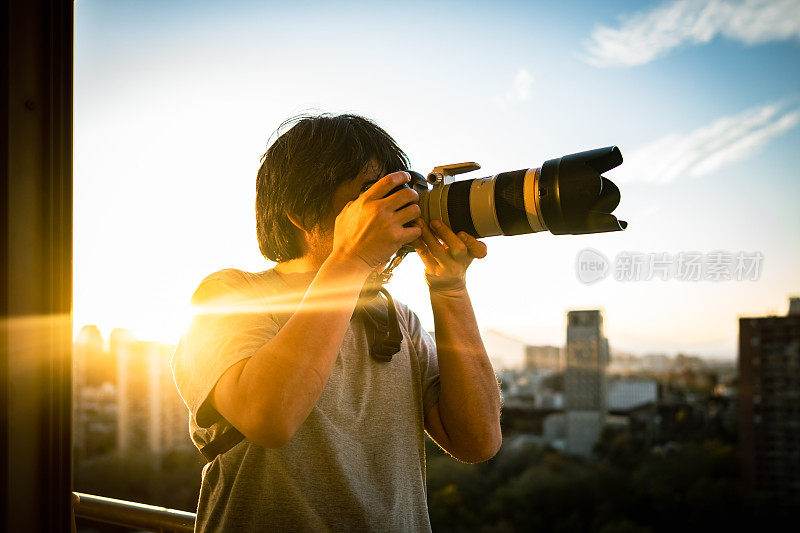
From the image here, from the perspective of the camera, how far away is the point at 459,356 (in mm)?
949

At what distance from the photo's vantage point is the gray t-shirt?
0.77 metres

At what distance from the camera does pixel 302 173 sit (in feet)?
3.12

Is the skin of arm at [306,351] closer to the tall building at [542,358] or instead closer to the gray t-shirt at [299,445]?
the gray t-shirt at [299,445]

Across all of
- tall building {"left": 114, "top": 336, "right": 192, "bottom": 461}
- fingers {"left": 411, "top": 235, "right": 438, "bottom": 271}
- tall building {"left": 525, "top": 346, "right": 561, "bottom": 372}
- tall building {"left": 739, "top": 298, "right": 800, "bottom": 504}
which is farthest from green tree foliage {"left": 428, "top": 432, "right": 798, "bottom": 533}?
fingers {"left": 411, "top": 235, "right": 438, "bottom": 271}

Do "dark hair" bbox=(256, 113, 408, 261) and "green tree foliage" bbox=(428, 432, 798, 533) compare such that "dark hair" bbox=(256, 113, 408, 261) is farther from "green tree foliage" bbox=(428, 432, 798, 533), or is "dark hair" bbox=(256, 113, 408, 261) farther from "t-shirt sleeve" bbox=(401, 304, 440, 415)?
"green tree foliage" bbox=(428, 432, 798, 533)

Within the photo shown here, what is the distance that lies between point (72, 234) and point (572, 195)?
640 millimetres

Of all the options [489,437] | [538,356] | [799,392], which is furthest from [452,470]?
[489,437]

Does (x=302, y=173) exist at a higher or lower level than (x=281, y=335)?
higher

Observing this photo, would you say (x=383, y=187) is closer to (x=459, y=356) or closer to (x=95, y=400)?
(x=459, y=356)

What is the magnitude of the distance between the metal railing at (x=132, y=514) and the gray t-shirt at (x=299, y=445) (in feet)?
0.96

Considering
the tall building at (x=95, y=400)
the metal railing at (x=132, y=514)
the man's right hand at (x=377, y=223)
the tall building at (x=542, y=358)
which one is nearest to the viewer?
the man's right hand at (x=377, y=223)

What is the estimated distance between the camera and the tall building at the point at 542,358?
36.2 metres

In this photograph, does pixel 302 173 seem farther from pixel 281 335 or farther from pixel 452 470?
pixel 452 470

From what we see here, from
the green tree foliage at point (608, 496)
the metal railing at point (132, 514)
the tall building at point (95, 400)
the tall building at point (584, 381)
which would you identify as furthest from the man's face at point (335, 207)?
the tall building at point (584, 381)
